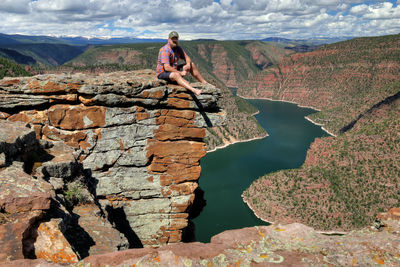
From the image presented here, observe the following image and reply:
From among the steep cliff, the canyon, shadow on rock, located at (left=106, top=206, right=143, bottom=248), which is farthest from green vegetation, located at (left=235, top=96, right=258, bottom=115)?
shadow on rock, located at (left=106, top=206, right=143, bottom=248)

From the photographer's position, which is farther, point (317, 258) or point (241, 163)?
point (241, 163)

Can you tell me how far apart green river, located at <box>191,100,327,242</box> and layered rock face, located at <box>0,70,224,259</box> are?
4544mm

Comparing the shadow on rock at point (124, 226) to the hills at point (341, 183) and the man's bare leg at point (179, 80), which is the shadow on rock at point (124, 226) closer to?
the man's bare leg at point (179, 80)

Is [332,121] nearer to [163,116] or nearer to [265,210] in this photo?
[265,210]

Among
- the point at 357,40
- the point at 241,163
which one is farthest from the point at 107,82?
the point at 357,40

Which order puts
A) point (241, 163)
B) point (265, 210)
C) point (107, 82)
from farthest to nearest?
point (241, 163), point (265, 210), point (107, 82)

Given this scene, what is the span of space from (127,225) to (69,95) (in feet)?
22.7

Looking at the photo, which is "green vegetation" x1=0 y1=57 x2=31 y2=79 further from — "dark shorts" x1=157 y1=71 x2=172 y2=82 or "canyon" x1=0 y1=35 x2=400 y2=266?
"dark shorts" x1=157 y1=71 x2=172 y2=82

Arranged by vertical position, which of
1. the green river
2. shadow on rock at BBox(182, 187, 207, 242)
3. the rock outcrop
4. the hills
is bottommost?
the green river

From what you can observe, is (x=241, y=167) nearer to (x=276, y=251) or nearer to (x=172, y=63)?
(x=172, y=63)

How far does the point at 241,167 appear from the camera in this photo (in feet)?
275

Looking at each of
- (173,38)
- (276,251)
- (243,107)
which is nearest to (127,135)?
(173,38)

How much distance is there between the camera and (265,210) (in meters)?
53.8

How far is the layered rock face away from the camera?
36.9ft
